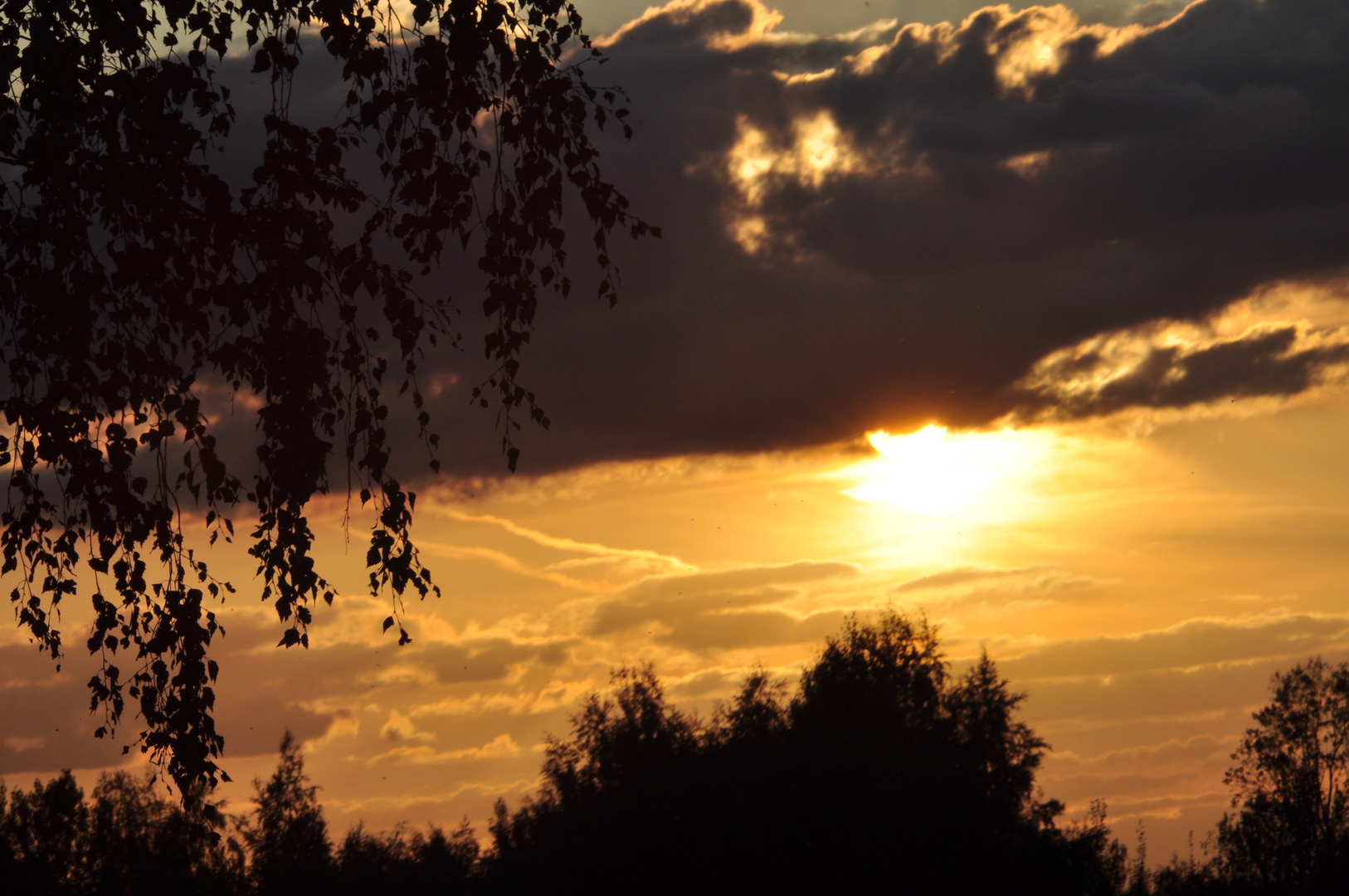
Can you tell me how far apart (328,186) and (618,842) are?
22795 millimetres

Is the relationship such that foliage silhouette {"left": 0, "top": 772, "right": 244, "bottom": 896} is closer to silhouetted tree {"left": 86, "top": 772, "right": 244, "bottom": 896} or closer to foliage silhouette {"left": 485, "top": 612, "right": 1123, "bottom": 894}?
silhouetted tree {"left": 86, "top": 772, "right": 244, "bottom": 896}

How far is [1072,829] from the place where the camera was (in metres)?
37.2

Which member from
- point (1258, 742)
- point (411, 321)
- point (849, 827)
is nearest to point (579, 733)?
point (849, 827)

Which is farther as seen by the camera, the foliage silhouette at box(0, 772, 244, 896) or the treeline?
the foliage silhouette at box(0, 772, 244, 896)

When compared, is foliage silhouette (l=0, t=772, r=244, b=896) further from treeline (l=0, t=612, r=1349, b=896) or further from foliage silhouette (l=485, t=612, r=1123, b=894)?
foliage silhouette (l=485, t=612, r=1123, b=894)

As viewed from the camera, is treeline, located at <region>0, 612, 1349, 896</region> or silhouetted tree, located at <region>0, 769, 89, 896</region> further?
silhouetted tree, located at <region>0, 769, 89, 896</region>

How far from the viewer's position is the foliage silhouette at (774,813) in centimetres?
2741

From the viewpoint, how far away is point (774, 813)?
27469mm

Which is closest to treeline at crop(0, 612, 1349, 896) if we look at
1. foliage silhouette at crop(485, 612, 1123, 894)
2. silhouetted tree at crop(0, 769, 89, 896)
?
foliage silhouette at crop(485, 612, 1123, 894)

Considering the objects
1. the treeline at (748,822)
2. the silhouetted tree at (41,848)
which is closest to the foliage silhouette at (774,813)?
the treeline at (748,822)

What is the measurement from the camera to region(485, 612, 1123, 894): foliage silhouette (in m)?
27.4

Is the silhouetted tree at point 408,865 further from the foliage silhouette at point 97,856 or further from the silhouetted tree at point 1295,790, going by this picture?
the silhouetted tree at point 1295,790

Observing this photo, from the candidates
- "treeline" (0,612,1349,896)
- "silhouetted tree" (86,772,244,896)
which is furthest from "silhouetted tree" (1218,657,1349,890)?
"silhouetted tree" (86,772,244,896)

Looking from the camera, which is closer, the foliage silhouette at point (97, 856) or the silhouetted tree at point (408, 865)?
the silhouetted tree at point (408, 865)
